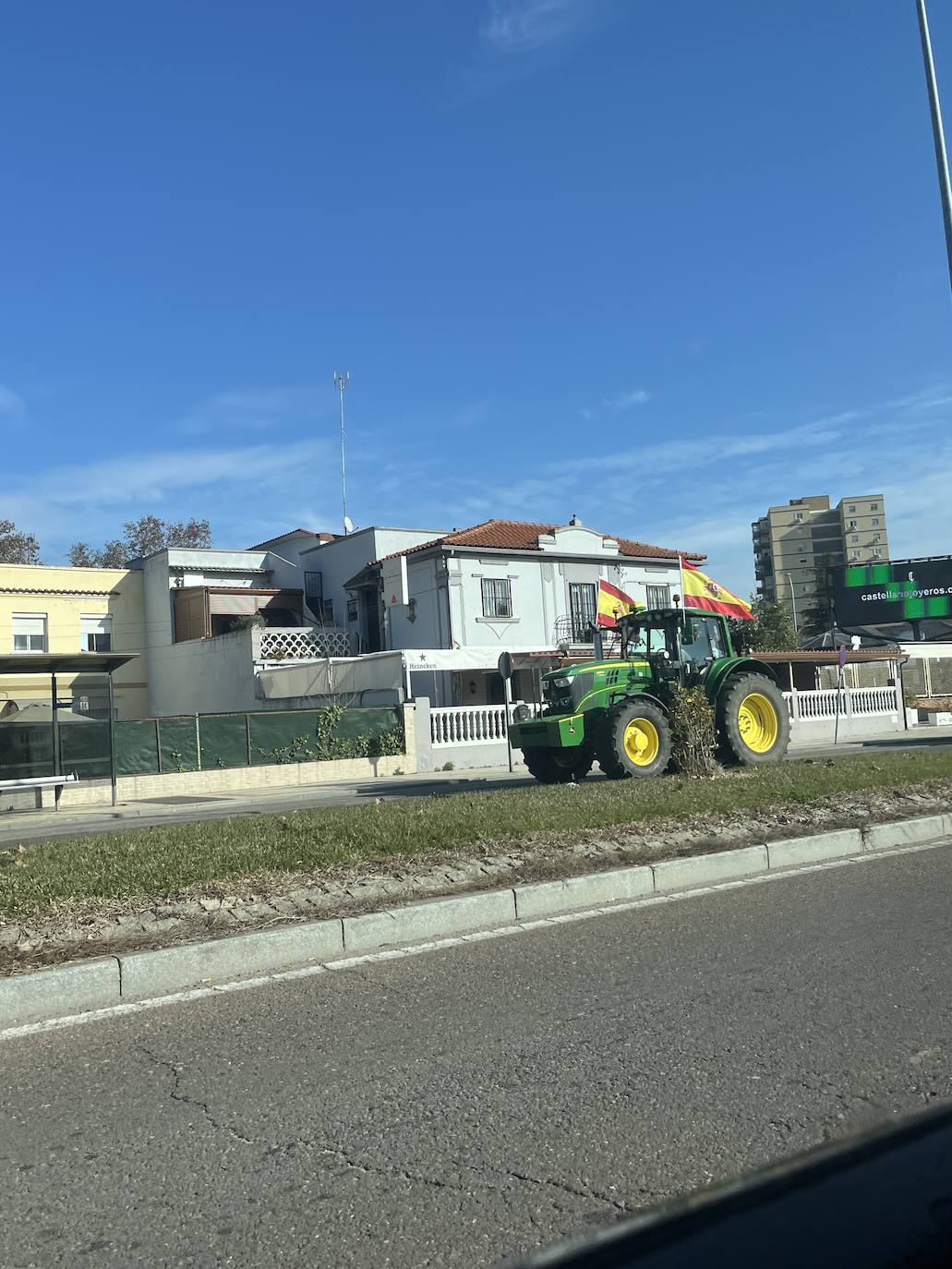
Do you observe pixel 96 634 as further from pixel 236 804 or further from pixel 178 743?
pixel 236 804

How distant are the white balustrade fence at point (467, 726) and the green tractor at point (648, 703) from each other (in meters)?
9.48

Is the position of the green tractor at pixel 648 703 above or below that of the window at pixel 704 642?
below

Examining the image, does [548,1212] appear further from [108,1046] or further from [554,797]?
[554,797]

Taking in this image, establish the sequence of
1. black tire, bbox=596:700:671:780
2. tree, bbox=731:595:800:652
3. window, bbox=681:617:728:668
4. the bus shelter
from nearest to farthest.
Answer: black tire, bbox=596:700:671:780 < window, bbox=681:617:728:668 < the bus shelter < tree, bbox=731:595:800:652

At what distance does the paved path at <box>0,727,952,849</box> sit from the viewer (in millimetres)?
16547

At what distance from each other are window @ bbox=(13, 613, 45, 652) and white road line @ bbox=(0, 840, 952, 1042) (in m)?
36.7

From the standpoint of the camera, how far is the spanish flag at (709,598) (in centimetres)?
1895

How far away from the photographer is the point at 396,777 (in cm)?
2478

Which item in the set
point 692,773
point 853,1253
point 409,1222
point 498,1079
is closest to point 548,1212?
point 409,1222

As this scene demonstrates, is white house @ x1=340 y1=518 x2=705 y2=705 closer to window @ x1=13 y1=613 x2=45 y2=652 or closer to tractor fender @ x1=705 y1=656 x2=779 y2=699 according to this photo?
window @ x1=13 y1=613 x2=45 y2=652

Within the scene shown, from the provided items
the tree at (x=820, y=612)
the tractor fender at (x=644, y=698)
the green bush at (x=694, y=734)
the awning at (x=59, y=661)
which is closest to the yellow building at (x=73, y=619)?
the awning at (x=59, y=661)

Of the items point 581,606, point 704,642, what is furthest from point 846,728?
point 704,642

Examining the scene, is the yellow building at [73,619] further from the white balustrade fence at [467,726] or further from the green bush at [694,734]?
the green bush at [694,734]

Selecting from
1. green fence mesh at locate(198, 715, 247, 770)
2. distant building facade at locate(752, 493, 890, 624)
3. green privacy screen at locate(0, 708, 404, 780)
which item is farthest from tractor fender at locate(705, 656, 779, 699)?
distant building facade at locate(752, 493, 890, 624)
